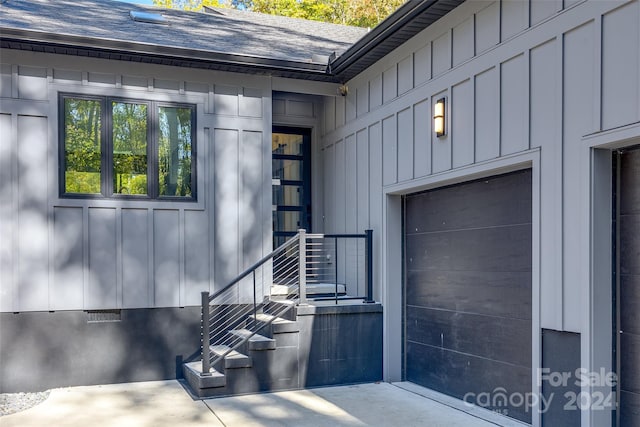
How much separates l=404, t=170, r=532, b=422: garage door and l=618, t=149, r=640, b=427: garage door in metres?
0.75

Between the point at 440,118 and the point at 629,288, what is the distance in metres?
2.20

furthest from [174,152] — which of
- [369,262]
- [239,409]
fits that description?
[239,409]

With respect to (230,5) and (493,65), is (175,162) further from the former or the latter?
(230,5)

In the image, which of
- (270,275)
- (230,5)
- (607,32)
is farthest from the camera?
(230,5)

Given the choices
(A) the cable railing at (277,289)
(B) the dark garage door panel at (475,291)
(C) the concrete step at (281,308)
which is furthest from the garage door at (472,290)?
(C) the concrete step at (281,308)

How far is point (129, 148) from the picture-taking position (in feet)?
19.1

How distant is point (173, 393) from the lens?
17.7 ft

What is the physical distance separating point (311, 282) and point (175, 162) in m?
2.27

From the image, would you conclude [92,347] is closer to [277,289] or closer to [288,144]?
[277,289]

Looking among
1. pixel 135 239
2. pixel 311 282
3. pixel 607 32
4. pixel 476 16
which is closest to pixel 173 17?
pixel 135 239

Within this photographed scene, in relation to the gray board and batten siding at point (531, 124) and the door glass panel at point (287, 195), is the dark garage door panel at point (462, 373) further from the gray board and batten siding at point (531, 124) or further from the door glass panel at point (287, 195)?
the door glass panel at point (287, 195)

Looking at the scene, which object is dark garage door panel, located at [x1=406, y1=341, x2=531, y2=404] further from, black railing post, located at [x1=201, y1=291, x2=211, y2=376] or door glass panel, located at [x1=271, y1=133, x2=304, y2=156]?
door glass panel, located at [x1=271, y1=133, x2=304, y2=156]

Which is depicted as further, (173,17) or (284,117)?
(173,17)

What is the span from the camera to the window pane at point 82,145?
5.61m
